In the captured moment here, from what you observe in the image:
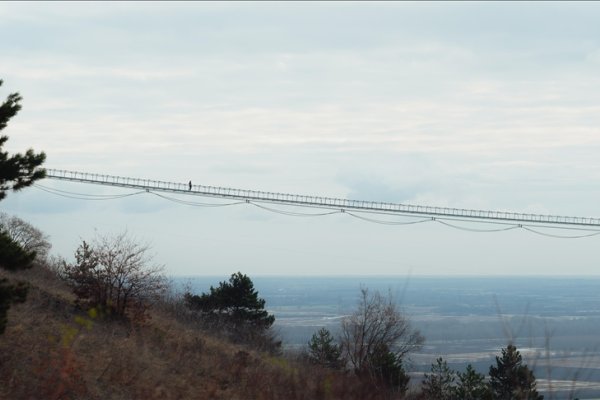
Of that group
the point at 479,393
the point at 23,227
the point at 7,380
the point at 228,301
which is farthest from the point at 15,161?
the point at 23,227

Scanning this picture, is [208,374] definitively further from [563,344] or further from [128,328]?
[563,344]

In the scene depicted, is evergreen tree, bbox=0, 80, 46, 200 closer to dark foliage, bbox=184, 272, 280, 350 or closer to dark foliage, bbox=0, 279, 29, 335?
dark foliage, bbox=0, 279, 29, 335

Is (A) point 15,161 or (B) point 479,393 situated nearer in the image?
(A) point 15,161

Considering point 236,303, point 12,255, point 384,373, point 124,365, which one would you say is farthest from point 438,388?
point 236,303

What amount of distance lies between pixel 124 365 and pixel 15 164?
292 inches

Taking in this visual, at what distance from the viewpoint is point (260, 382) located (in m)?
20.1

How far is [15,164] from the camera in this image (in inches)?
558

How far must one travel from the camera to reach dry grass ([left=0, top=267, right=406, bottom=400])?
16.3m

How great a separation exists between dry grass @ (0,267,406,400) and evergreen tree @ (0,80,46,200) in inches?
179

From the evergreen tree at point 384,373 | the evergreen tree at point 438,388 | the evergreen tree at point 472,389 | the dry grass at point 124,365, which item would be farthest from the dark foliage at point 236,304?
the evergreen tree at point 438,388

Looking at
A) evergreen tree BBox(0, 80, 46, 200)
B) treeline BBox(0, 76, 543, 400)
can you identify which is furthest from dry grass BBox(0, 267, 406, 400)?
evergreen tree BBox(0, 80, 46, 200)

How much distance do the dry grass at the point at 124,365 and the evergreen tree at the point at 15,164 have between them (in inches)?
179

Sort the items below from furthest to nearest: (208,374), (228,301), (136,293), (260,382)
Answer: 1. (228,301)
2. (136,293)
3. (208,374)
4. (260,382)

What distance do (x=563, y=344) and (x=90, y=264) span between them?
23.2 m
